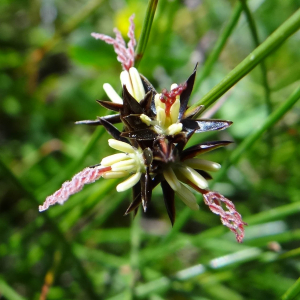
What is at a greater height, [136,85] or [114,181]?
[136,85]

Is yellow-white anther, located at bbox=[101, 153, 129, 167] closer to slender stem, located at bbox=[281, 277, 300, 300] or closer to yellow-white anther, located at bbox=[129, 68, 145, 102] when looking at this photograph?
yellow-white anther, located at bbox=[129, 68, 145, 102]

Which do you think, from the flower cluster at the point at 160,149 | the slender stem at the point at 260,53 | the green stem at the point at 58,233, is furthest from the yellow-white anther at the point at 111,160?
the green stem at the point at 58,233

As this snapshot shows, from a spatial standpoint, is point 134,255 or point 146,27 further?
point 134,255

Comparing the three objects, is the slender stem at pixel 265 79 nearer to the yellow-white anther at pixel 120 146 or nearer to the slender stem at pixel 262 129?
the slender stem at pixel 262 129

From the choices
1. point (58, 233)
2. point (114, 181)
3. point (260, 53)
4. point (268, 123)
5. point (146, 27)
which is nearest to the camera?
point (260, 53)

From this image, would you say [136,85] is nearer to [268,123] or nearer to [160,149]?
[160,149]

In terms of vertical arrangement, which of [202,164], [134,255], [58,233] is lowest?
[134,255]

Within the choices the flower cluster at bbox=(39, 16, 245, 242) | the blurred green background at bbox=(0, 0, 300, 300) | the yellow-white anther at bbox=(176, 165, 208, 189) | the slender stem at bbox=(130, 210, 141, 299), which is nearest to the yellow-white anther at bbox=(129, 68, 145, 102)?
the flower cluster at bbox=(39, 16, 245, 242)

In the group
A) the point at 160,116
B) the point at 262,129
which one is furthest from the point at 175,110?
the point at 262,129

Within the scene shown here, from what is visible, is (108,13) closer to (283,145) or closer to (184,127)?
(283,145)
